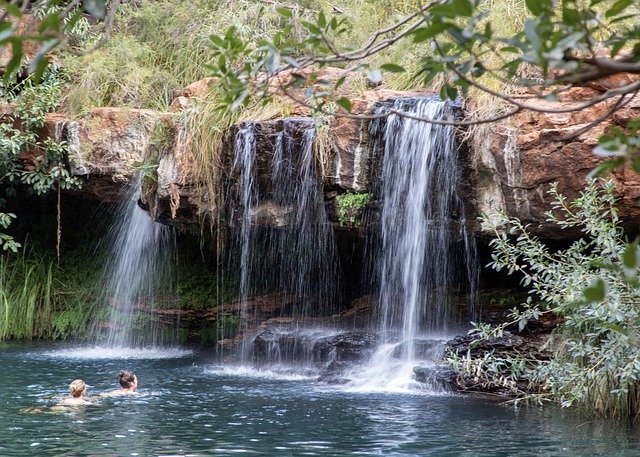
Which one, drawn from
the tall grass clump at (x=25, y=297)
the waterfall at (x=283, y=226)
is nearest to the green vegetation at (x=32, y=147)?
the tall grass clump at (x=25, y=297)

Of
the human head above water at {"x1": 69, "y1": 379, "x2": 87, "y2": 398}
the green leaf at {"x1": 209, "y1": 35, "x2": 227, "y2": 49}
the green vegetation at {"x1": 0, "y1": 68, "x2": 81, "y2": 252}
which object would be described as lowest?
the human head above water at {"x1": 69, "y1": 379, "x2": 87, "y2": 398}

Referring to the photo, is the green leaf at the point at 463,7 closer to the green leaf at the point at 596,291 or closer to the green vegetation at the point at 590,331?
the green leaf at the point at 596,291

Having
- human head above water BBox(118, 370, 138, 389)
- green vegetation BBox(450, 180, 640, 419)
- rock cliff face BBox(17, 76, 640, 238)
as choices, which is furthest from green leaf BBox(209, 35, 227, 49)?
human head above water BBox(118, 370, 138, 389)

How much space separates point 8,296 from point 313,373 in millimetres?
6669

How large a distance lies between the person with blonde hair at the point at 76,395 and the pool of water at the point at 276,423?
159 mm

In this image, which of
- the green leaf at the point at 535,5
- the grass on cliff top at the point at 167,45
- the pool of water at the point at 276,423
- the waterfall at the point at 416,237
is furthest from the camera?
the grass on cliff top at the point at 167,45

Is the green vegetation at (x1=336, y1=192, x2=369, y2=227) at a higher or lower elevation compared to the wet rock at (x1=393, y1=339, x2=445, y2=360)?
higher

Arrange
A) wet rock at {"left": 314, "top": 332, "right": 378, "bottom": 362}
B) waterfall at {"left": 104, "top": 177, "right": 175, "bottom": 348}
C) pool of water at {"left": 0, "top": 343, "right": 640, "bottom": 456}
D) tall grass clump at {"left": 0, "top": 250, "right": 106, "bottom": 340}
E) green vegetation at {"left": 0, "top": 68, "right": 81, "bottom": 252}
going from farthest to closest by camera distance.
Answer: tall grass clump at {"left": 0, "top": 250, "right": 106, "bottom": 340}, waterfall at {"left": 104, "top": 177, "right": 175, "bottom": 348}, green vegetation at {"left": 0, "top": 68, "right": 81, "bottom": 252}, wet rock at {"left": 314, "top": 332, "right": 378, "bottom": 362}, pool of water at {"left": 0, "top": 343, "right": 640, "bottom": 456}

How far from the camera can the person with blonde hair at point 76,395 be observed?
862 centimetres

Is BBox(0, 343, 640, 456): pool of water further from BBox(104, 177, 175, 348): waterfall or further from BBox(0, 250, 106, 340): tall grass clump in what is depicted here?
BBox(0, 250, 106, 340): tall grass clump

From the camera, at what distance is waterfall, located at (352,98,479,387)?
10.8m

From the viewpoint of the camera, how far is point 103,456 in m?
6.64

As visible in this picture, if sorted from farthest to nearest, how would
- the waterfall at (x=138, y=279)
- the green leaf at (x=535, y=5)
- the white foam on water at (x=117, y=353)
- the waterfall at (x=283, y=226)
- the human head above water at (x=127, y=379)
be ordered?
the waterfall at (x=138, y=279) < the white foam on water at (x=117, y=353) < the waterfall at (x=283, y=226) < the human head above water at (x=127, y=379) < the green leaf at (x=535, y=5)

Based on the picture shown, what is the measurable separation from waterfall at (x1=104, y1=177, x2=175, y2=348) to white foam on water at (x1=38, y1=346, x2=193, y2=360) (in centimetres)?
42
